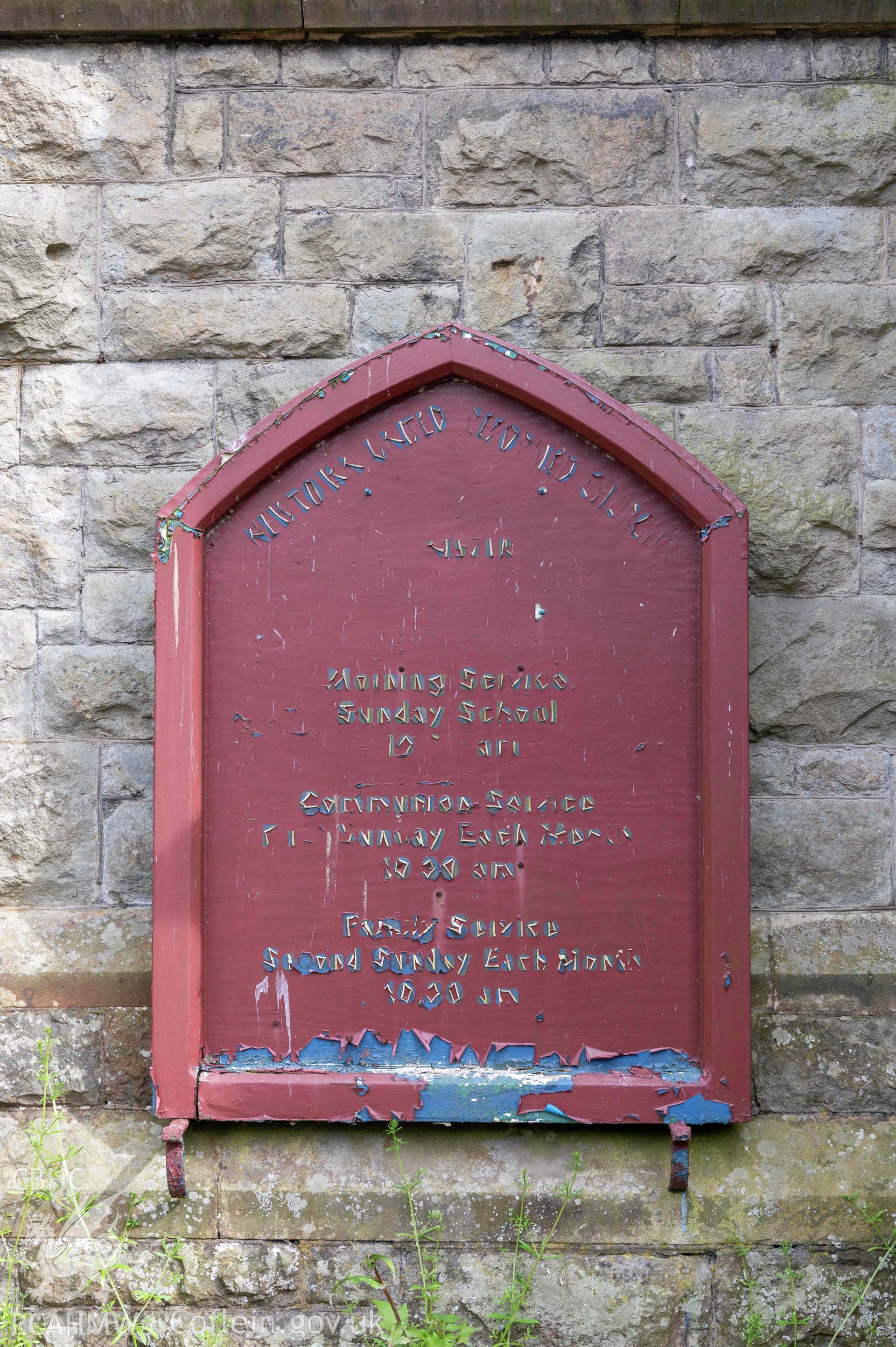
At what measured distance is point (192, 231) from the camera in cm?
244

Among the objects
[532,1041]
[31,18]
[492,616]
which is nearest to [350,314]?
[492,616]

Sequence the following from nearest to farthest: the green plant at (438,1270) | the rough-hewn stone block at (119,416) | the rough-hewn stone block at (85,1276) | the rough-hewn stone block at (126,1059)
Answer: the green plant at (438,1270) < the rough-hewn stone block at (85,1276) < the rough-hewn stone block at (126,1059) < the rough-hewn stone block at (119,416)

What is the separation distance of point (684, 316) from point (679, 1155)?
6.40ft

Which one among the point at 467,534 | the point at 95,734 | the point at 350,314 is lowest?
the point at 95,734

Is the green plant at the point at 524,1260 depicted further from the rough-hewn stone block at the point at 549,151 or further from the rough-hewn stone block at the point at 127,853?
the rough-hewn stone block at the point at 549,151

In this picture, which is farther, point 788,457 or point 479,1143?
point 788,457

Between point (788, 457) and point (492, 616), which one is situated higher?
point (788, 457)

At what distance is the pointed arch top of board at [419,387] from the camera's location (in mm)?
2238

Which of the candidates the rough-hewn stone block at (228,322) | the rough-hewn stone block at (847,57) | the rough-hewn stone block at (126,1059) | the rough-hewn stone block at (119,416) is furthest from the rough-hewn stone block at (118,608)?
the rough-hewn stone block at (847,57)

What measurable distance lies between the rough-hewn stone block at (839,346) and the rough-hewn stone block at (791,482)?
0.06 m

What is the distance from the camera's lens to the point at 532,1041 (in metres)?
2.22

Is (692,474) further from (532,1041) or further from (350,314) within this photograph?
(532,1041)

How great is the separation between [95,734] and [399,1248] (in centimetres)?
139

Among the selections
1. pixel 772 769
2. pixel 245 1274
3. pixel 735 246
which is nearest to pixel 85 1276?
pixel 245 1274
